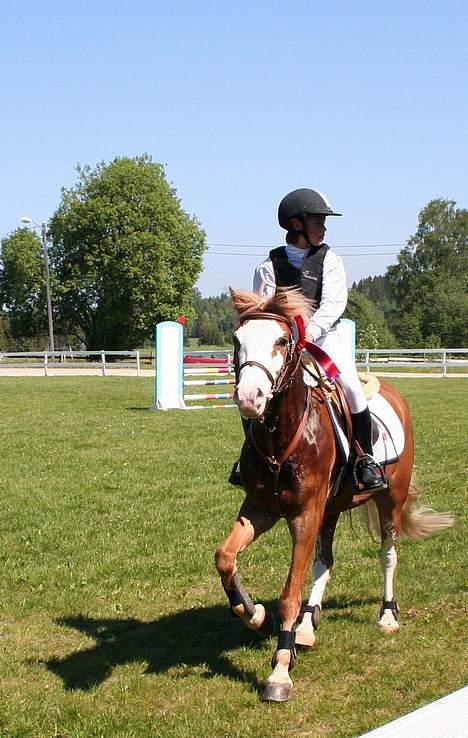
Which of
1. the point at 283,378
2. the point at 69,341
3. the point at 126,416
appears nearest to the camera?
the point at 283,378

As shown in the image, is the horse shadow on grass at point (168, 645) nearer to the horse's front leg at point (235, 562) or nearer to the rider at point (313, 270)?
the horse's front leg at point (235, 562)

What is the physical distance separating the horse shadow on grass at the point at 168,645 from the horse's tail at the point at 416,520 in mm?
801

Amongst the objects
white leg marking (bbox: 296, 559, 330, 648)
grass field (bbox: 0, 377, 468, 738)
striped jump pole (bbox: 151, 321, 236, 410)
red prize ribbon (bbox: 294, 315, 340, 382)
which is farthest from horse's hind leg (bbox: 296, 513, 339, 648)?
striped jump pole (bbox: 151, 321, 236, 410)

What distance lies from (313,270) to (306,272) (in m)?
0.06

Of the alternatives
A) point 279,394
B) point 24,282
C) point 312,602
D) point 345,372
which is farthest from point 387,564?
point 24,282

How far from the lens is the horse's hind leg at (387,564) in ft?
19.4

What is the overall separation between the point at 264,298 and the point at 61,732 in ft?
9.22

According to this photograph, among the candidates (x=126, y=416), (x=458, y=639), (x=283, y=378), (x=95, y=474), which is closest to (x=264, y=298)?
(x=283, y=378)

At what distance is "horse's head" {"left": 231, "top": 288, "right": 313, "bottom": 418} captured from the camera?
4.29 meters

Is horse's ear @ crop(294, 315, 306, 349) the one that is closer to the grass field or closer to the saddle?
the saddle

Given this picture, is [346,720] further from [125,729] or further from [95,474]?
[95,474]

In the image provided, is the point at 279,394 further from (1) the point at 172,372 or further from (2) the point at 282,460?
(1) the point at 172,372

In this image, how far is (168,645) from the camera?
569 centimetres

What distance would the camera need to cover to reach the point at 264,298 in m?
5.04
